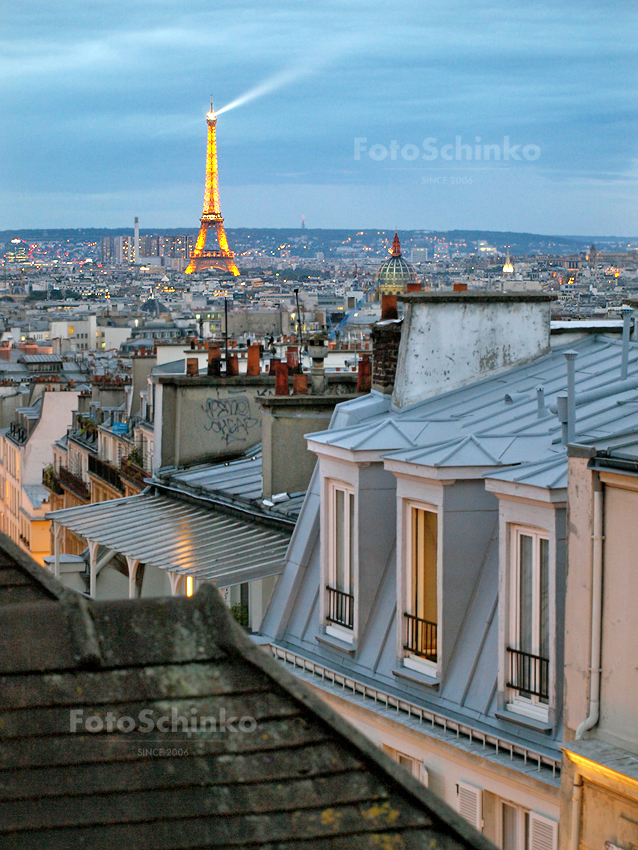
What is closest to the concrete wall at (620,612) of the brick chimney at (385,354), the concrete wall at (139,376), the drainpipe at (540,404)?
the drainpipe at (540,404)

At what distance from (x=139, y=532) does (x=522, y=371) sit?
408cm

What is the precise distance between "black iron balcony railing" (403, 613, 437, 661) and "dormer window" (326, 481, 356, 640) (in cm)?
A: 75

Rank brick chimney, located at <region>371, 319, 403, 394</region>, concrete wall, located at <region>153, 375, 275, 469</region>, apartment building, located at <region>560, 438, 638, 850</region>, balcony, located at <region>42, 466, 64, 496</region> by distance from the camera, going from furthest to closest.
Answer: balcony, located at <region>42, 466, 64, 496</region>
concrete wall, located at <region>153, 375, 275, 469</region>
brick chimney, located at <region>371, 319, 403, 394</region>
apartment building, located at <region>560, 438, 638, 850</region>

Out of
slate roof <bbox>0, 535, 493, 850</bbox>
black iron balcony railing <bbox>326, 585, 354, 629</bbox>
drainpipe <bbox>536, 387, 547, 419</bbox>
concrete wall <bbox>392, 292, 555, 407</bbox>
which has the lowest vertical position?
black iron balcony railing <bbox>326, 585, 354, 629</bbox>

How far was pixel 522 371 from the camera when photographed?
11.0 meters

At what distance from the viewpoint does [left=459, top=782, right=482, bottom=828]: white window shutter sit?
777 centimetres

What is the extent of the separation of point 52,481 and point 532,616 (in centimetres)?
3174

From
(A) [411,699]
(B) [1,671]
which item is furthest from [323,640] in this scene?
(B) [1,671]

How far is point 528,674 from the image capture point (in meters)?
7.62

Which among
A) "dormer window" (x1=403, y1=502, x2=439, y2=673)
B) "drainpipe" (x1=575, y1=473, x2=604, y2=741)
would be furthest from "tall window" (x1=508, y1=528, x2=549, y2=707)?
"dormer window" (x1=403, y1=502, x2=439, y2=673)

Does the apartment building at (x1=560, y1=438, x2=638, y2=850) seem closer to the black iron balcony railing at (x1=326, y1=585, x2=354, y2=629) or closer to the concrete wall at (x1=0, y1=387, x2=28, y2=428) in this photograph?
the black iron balcony railing at (x1=326, y1=585, x2=354, y2=629)

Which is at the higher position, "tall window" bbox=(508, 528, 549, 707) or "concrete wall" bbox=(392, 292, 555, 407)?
"concrete wall" bbox=(392, 292, 555, 407)

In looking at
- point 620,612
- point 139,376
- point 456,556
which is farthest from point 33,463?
point 620,612

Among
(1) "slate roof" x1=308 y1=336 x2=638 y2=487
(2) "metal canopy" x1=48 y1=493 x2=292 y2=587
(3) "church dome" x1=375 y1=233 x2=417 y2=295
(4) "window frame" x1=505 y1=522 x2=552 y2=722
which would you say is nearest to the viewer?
(4) "window frame" x1=505 y1=522 x2=552 y2=722
